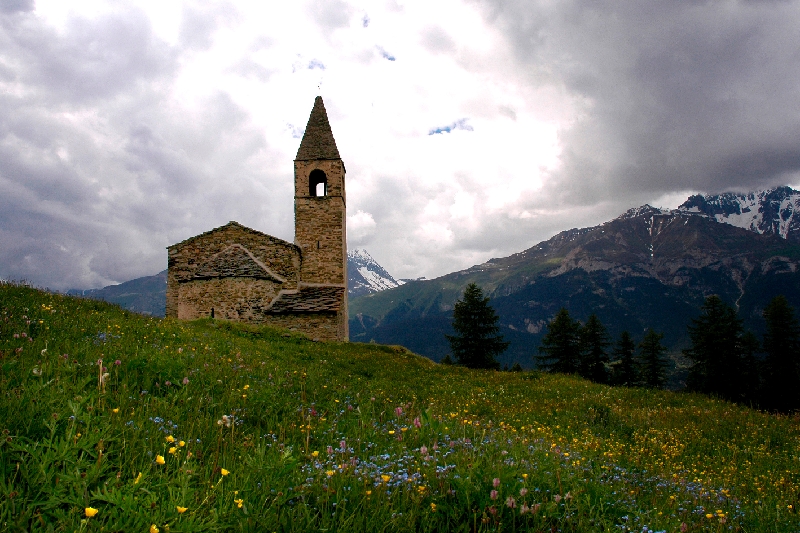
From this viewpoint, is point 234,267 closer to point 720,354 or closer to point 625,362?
point 720,354

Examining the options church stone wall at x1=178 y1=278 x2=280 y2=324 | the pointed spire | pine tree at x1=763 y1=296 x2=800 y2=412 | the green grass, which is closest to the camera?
the green grass

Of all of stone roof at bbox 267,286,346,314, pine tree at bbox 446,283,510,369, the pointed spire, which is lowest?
pine tree at bbox 446,283,510,369

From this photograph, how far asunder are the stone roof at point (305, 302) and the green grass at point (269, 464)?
20.2m

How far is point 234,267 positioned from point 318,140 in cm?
1365

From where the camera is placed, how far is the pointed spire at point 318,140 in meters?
35.7

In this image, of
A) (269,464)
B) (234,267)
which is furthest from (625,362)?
(269,464)

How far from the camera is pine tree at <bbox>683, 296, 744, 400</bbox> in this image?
45.3 m

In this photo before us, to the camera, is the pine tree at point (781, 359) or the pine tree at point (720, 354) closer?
the pine tree at point (781, 359)

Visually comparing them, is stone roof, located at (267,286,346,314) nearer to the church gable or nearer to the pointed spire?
the church gable

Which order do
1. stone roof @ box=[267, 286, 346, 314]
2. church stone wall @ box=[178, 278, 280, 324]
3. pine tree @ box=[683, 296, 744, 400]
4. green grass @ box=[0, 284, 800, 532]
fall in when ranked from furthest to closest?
pine tree @ box=[683, 296, 744, 400] < church stone wall @ box=[178, 278, 280, 324] < stone roof @ box=[267, 286, 346, 314] < green grass @ box=[0, 284, 800, 532]

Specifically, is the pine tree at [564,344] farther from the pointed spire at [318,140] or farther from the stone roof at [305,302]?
the pointed spire at [318,140]

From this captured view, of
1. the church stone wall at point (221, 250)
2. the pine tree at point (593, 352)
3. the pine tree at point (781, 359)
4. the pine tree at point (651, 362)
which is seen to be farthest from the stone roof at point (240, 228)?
the pine tree at point (651, 362)

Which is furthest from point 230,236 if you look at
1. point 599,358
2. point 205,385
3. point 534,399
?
point 599,358

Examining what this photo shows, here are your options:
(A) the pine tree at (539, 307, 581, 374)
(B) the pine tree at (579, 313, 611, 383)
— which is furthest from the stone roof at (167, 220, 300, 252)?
(B) the pine tree at (579, 313, 611, 383)
